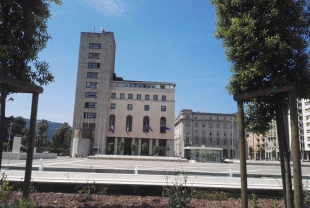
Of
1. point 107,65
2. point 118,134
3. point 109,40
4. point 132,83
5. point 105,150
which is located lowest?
point 105,150

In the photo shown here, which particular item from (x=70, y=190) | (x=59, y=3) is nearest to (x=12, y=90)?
(x=59, y=3)

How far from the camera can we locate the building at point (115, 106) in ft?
229

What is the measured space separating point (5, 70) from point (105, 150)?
219 ft

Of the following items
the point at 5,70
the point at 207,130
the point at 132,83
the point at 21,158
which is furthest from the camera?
the point at 207,130

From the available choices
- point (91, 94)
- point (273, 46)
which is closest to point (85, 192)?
point (273, 46)

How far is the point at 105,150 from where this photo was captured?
227ft

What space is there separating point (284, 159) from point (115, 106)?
68.9 m

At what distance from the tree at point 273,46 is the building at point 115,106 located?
212 ft

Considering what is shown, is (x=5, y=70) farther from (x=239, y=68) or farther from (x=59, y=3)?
(x=239, y=68)

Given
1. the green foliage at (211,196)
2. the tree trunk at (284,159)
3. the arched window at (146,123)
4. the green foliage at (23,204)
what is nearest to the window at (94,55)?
the arched window at (146,123)

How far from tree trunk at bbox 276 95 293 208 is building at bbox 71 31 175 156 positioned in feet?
212

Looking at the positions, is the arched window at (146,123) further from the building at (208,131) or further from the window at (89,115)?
the building at (208,131)

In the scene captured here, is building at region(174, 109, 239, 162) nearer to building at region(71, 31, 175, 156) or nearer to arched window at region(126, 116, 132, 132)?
building at region(71, 31, 175, 156)

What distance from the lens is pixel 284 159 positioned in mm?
4797
